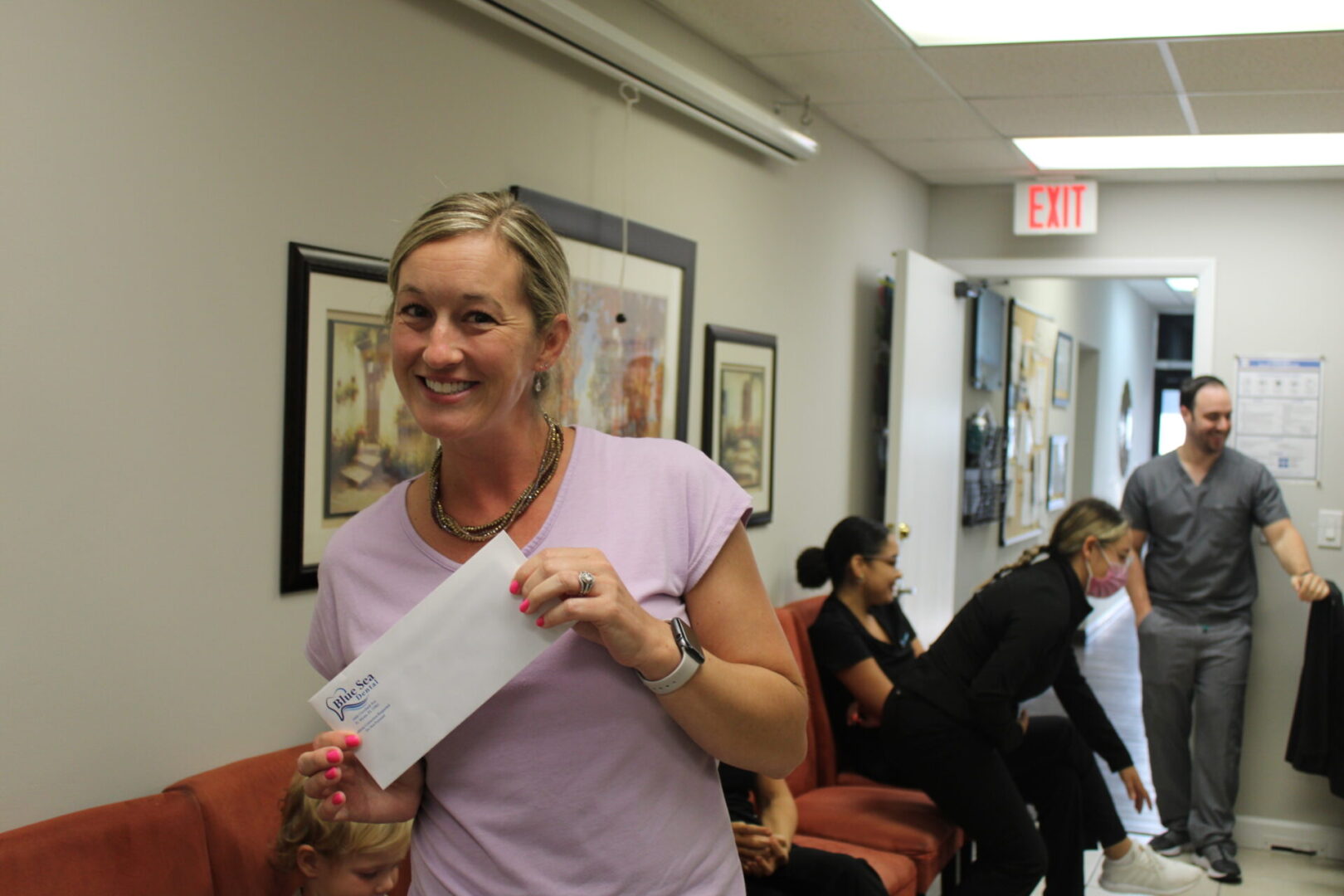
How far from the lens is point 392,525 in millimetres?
1308

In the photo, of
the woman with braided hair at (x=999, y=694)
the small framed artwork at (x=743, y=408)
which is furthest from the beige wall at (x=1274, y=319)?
the small framed artwork at (x=743, y=408)

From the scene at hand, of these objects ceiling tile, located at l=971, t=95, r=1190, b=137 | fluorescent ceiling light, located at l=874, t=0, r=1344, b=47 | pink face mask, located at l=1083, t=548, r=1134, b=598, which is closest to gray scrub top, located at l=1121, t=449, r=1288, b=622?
pink face mask, located at l=1083, t=548, r=1134, b=598

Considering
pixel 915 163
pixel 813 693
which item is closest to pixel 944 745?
pixel 813 693

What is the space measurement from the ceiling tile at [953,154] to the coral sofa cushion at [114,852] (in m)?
3.64

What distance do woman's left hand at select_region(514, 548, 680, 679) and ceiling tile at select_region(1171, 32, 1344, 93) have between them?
2832 millimetres

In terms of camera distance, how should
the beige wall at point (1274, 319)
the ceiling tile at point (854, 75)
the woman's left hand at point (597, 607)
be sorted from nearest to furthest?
1. the woman's left hand at point (597, 607)
2. the ceiling tile at point (854, 75)
3. the beige wall at point (1274, 319)

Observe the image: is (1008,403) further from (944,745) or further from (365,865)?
(365,865)

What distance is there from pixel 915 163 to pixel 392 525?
4.18m

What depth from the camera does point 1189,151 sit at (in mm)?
4664

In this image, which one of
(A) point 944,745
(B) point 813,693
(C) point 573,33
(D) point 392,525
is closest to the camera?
(D) point 392,525

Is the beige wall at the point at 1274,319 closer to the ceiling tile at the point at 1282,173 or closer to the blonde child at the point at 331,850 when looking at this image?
the ceiling tile at the point at 1282,173

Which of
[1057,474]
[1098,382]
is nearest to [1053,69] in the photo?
[1057,474]

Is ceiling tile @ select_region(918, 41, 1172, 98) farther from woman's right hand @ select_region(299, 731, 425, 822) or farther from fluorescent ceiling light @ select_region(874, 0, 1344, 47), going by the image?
woman's right hand @ select_region(299, 731, 425, 822)

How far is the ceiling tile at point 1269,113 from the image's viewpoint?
150 inches
